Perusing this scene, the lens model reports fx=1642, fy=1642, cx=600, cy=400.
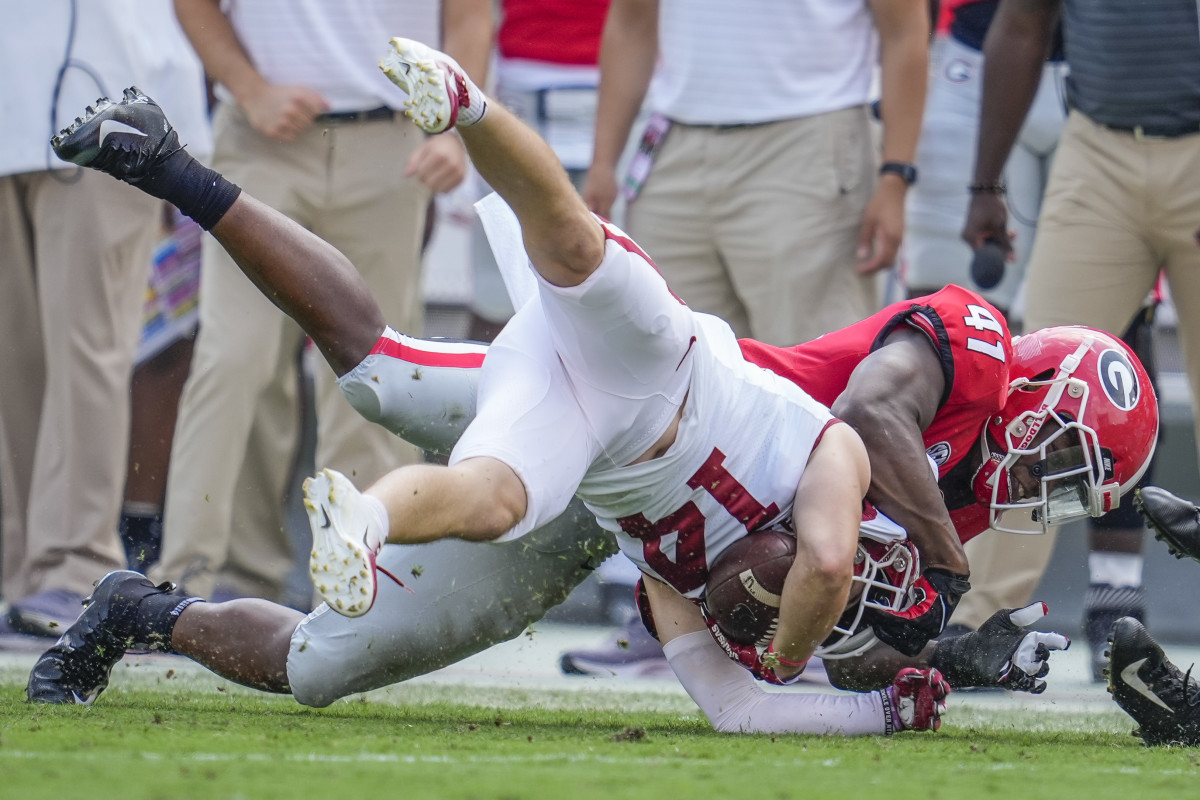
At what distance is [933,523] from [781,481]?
1.12ft

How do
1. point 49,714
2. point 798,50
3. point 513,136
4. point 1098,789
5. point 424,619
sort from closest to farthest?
point 1098,789
point 513,136
point 49,714
point 424,619
point 798,50

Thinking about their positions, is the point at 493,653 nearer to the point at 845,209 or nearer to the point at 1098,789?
the point at 845,209

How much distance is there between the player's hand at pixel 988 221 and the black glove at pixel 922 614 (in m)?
1.57

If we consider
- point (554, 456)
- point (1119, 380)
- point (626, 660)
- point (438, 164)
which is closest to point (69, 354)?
point (438, 164)

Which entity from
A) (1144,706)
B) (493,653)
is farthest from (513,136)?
(493,653)

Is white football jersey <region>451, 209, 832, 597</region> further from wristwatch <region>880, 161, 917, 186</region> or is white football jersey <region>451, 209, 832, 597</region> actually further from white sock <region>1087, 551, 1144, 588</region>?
white sock <region>1087, 551, 1144, 588</region>

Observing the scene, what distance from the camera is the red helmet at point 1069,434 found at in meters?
3.53

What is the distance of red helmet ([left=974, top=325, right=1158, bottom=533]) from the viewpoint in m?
3.53

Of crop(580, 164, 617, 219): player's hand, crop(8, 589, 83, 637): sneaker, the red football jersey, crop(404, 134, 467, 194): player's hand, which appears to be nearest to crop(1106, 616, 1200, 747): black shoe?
the red football jersey

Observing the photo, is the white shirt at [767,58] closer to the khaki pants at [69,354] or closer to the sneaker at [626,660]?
the sneaker at [626,660]

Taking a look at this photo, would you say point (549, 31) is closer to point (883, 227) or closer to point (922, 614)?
point (883, 227)

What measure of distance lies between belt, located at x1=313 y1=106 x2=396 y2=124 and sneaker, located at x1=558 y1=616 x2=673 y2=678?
1609 mm

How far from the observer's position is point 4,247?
15.1 feet

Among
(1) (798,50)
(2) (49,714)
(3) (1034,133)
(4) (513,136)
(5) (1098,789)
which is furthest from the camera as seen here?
(3) (1034,133)
